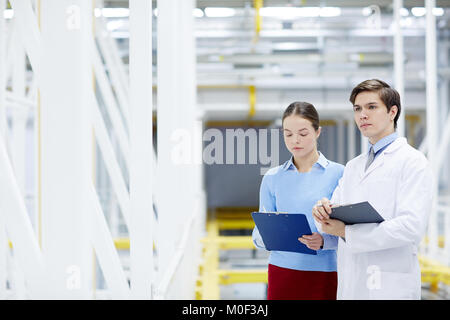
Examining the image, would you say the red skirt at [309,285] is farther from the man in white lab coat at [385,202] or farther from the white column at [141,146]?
the white column at [141,146]

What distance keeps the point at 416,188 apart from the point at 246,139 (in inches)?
26.2

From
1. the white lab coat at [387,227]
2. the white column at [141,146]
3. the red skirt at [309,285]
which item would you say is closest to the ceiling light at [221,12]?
the white column at [141,146]

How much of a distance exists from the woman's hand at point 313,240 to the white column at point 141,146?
56 centimetres

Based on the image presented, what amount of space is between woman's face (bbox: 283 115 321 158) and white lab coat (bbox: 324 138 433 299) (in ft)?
0.54

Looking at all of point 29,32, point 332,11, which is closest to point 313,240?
point 29,32

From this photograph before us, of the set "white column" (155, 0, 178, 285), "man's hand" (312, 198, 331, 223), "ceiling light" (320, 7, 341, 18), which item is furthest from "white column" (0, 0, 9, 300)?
"ceiling light" (320, 7, 341, 18)

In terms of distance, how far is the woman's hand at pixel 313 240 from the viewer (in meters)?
1.56

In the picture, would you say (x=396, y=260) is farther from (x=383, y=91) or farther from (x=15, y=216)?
(x=15, y=216)

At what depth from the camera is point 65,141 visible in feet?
3.29

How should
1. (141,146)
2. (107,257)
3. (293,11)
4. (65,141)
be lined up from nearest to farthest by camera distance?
(65,141) < (107,257) < (141,146) < (293,11)

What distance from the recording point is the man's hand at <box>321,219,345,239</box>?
55.5 inches

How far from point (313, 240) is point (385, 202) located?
297 mm

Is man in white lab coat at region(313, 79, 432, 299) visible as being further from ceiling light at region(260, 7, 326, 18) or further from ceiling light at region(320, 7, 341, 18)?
ceiling light at region(320, 7, 341, 18)
